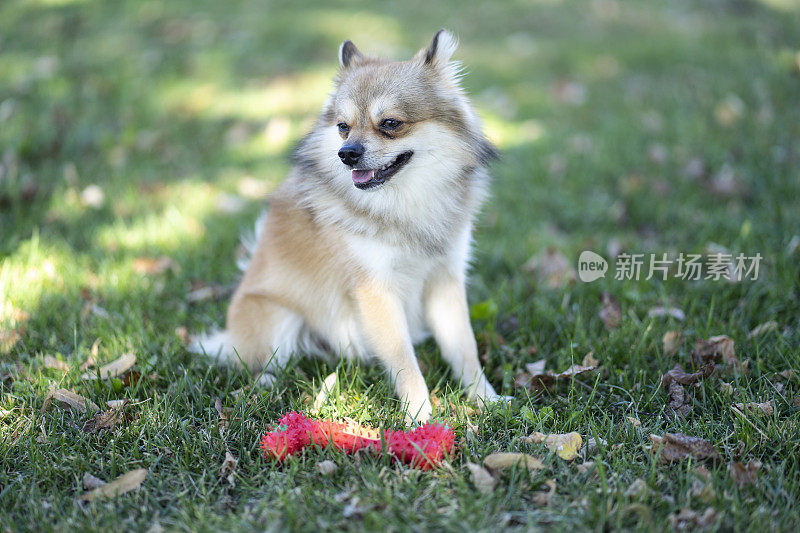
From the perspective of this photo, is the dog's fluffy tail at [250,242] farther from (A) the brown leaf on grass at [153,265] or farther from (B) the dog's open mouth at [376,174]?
(B) the dog's open mouth at [376,174]

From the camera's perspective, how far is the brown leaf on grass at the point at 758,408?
2.29 meters

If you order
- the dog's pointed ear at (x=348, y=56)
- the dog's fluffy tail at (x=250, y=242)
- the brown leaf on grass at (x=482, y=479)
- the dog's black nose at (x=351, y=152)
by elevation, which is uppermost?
the dog's pointed ear at (x=348, y=56)

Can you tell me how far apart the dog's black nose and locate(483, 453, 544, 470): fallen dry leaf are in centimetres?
122

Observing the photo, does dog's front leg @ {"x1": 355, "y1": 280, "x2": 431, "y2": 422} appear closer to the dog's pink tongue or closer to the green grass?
the green grass

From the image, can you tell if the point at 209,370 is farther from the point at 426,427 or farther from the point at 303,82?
the point at 303,82

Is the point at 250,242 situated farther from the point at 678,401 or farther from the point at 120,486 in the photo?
the point at 678,401

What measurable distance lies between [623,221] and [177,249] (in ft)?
9.58

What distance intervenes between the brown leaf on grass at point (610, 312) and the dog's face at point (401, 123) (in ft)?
3.45

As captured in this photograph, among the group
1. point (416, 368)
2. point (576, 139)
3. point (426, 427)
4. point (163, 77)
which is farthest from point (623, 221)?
point (163, 77)

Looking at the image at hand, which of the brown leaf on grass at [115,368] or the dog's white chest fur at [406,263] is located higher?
the dog's white chest fur at [406,263]

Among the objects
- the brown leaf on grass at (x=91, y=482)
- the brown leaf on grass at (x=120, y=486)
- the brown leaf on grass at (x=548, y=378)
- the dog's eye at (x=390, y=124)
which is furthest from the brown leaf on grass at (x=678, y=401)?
the brown leaf on grass at (x=91, y=482)

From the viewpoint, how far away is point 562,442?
2.19 meters

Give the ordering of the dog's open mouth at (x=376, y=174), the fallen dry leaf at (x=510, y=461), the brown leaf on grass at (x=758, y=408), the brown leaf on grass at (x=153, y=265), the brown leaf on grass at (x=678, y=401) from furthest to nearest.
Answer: the brown leaf on grass at (x=153, y=265) → the dog's open mouth at (x=376, y=174) → the brown leaf on grass at (x=678, y=401) → the brown leaf on grass at (x=758, y=408) → the fallen dry leaf at (x=510, y=461)

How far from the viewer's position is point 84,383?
2.53 meters
